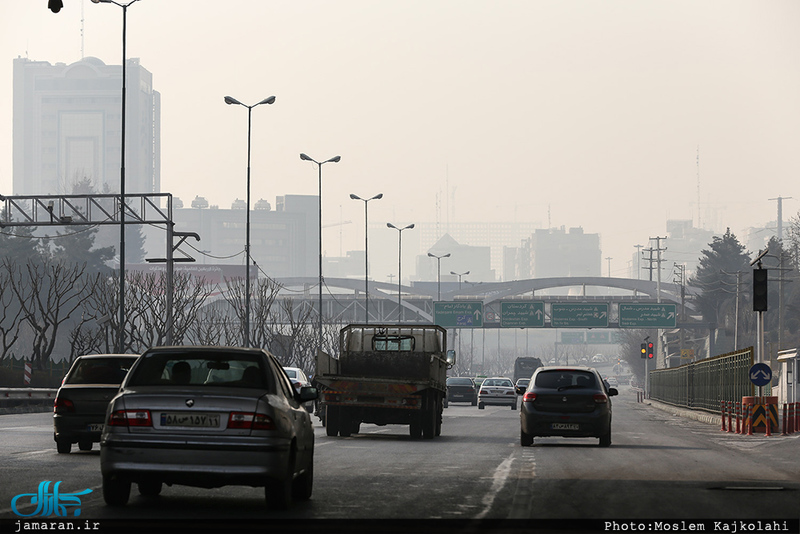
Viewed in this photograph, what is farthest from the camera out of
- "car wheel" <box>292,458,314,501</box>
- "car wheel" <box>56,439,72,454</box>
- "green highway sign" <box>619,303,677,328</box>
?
"green highway sign" <box>619,303,677,328</box>

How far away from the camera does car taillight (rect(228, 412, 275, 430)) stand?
1109cm

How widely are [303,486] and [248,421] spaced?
1666mm

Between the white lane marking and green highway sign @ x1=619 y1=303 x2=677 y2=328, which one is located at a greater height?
green highway sign @ x1=619 y1=303 x2=677 y2=328

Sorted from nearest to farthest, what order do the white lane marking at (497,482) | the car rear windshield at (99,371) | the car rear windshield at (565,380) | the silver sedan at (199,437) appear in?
the silver sedan at (199,437), the white lane marking at (497,482), the car rear windshield at (99,371), the car rear windshield at (565,380)

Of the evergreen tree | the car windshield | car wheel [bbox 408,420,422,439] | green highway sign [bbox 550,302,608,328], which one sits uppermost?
the evergreen tree

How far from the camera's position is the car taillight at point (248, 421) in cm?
1109

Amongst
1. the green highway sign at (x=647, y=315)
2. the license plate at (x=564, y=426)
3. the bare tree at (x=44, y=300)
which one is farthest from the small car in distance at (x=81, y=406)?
the green highway sign at (x=647, y=315)

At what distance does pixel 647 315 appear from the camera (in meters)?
92.1

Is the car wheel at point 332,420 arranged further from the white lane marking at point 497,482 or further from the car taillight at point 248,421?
the car taillight at point 248,421

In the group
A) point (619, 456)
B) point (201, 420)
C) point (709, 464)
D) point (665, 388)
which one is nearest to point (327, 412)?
point (619, 456)

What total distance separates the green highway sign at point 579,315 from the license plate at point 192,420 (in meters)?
83.3

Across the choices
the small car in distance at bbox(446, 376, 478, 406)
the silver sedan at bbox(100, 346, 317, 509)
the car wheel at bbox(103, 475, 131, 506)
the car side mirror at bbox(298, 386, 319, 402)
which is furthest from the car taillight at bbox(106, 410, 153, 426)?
the small car in distance at bbox(446, 376, 478, 406)

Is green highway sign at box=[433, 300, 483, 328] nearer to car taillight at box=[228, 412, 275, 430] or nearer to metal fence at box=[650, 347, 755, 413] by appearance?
metal fence at box=[650, 347, 755, 413]

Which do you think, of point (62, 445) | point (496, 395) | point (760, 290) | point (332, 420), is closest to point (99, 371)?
point (62, 445)
